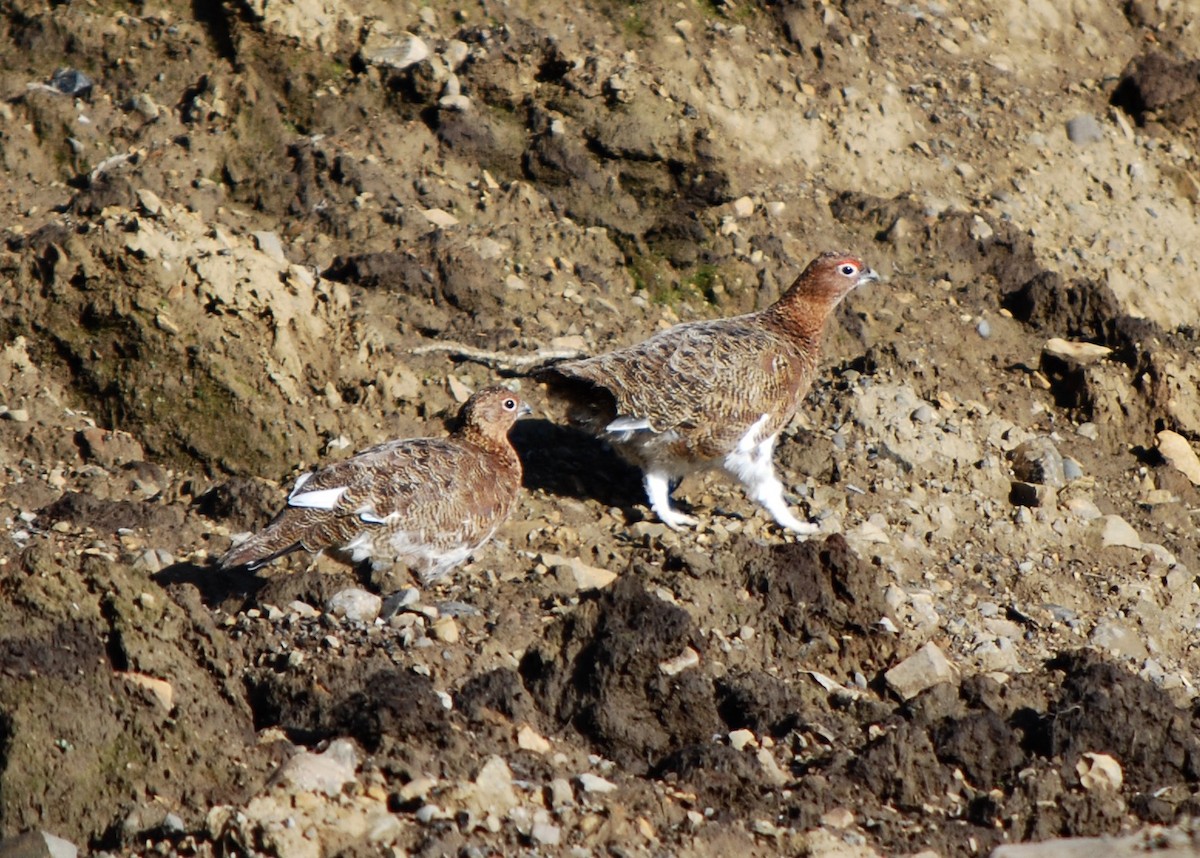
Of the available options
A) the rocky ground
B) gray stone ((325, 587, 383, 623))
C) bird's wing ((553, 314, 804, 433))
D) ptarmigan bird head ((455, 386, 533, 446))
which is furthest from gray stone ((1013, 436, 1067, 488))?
gray stone ((325, 587, 383, 623))

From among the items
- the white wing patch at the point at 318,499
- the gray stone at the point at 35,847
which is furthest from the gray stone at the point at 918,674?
the gray stone at the point at 35,847

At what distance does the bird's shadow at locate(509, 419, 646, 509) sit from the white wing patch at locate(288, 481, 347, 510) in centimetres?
154

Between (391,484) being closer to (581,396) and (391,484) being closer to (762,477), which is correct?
(581,396)

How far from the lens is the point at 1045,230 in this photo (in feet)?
36.1

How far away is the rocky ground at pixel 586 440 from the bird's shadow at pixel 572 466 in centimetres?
3

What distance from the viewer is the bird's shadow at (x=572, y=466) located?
833 cm


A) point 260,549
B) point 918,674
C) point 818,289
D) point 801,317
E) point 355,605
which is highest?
point 818,289

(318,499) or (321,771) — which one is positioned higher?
(321,771)

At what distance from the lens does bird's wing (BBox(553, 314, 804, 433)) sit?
7.77 metres

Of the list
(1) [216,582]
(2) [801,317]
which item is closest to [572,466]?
(2) [801,317]

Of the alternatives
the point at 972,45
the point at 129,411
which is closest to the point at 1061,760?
the point at 129,411

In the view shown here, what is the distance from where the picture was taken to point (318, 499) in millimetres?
6914

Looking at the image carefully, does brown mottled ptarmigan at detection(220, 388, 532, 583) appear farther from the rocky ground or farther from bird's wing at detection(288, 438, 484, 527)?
the rocky ground

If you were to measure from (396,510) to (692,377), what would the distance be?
181 cm
